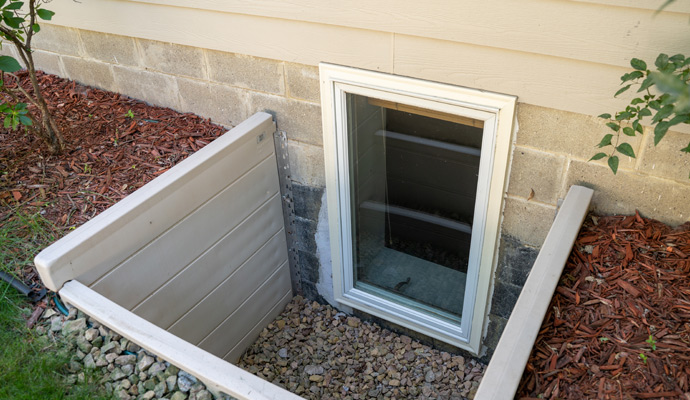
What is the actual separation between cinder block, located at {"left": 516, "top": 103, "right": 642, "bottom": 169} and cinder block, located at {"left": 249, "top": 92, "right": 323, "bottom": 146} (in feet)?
3.85

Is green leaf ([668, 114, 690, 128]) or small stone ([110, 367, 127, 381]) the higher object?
green leaf ([668, 114, 690, 128])

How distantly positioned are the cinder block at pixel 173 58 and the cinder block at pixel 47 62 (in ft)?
3.17

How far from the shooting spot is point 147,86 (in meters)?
3.66

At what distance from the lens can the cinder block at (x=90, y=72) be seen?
12.5 feet

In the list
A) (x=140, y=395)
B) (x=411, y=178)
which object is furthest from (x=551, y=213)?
(x=140, y=395)

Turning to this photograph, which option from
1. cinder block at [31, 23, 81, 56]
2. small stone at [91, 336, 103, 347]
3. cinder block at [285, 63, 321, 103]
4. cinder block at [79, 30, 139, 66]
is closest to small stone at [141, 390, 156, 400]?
small stone at [91, 336, 103, 347]

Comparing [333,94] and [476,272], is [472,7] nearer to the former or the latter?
[333,94]

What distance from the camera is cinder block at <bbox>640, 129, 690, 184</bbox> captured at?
2250 mm

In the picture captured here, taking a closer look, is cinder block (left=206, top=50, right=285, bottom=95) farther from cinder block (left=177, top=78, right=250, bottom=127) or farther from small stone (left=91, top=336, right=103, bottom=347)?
small stone (left=91, top=336, right=103, bottom=347)

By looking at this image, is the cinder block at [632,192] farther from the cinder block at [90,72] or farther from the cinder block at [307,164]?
the cinder block at [90,72]

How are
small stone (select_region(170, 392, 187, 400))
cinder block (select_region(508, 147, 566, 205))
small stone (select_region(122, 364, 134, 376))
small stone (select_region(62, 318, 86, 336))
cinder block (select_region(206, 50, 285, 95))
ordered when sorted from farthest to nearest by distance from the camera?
1. cinder block (select_region(206, 50, 285, 95))
2. cinder block (select_region(508, 147, 566, 205))
3. small stone (select_region(62, 318, 86, 336))
4. small stone (select_region(122, 364, 134, 376))
5. small stone (select_region(170, 392, 187, 400))

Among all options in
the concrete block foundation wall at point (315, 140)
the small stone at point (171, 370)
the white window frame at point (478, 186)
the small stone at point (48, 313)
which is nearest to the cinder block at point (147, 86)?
the concrete block foundation wall at point (315, 140)

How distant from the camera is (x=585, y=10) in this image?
2.10 meters

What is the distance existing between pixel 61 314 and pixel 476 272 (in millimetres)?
2179
